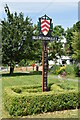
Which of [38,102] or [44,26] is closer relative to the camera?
[38,102]

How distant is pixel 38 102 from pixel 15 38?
15.0 metres

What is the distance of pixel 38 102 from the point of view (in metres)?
5.34

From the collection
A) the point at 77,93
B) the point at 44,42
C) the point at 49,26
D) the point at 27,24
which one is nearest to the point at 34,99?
the point at 77,93

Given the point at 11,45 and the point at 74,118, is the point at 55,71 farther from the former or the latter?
the point at 74,118

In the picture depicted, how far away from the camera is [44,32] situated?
260 inches

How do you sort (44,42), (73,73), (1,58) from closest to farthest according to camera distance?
(44,42) < (73,73) < (1,58)

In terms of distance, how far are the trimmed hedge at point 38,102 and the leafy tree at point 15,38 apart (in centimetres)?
1437

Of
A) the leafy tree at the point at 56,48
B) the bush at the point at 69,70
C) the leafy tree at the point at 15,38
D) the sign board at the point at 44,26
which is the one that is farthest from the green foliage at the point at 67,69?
the sign board at the point at 44,26

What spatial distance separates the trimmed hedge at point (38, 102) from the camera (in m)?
5.20

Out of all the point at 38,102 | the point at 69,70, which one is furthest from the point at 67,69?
the point at 38,102

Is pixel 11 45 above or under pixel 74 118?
above

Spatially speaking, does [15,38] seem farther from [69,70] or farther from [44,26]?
[44,26]

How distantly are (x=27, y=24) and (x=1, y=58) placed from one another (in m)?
4.62

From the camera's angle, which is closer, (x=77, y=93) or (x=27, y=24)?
(x=77, y=93)
